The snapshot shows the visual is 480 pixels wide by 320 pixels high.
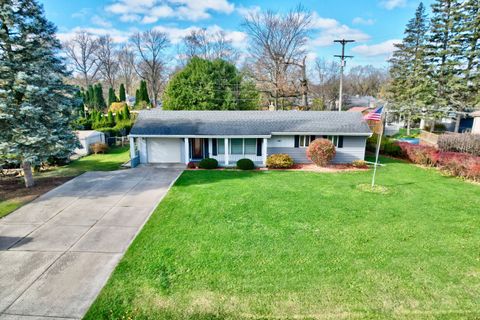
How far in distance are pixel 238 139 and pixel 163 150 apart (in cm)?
526

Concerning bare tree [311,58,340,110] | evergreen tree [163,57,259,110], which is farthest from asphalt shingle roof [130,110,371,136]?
bare tree [311,58,340,110]

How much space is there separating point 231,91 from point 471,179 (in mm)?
21851

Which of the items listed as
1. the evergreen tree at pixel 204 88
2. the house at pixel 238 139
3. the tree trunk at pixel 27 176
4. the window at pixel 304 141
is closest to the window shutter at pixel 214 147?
the house at pixel 238 139

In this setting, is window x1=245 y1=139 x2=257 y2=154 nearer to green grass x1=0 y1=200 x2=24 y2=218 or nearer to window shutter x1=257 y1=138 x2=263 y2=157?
window shutter x1=257 y1=138 x2=263 y2=157

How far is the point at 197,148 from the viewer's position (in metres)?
19.0

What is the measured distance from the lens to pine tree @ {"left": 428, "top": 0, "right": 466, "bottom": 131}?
2900cm

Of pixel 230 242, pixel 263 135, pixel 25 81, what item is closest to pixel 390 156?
pixel 263 135

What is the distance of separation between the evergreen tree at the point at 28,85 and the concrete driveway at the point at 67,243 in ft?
7.81

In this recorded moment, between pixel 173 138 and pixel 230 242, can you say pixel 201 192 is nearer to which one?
pixel 230 242

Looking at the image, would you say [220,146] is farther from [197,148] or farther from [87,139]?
[87,139]

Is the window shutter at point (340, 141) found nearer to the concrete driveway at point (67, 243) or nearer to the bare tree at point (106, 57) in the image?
the concrete driveway at point (67, 243)

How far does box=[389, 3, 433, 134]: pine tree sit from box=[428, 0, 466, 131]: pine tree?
1.47 metres

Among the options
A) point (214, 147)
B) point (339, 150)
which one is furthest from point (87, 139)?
point (339, 150)

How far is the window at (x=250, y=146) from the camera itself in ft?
60.6
